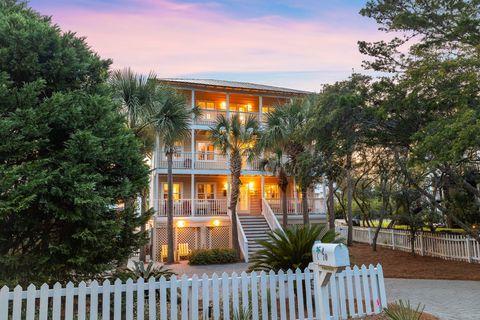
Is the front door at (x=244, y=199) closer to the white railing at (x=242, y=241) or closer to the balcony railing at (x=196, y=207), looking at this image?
the balcony railing at (x=196, y=207)

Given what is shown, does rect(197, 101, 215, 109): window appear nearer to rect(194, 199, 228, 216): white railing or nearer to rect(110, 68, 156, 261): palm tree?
rect(194, 199, 228, 216): white railing

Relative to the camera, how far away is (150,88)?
502 inches

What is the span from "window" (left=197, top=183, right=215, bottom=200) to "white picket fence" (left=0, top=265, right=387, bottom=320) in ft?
56.3

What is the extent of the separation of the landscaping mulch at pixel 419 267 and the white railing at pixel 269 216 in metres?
4.72

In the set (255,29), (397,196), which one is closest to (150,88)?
(255,29)

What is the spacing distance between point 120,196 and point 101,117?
60.9 inches

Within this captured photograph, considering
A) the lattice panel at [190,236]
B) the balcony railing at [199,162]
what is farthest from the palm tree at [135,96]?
the balcony railing at [199,162]

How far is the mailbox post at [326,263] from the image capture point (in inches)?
201

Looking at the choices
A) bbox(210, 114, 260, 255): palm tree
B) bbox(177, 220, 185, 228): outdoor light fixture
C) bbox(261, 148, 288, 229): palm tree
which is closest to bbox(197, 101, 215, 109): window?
bbox(210, 114, 260, 255): palm tree

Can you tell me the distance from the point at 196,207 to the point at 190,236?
5.93ft

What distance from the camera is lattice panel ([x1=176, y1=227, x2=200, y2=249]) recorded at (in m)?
20.6

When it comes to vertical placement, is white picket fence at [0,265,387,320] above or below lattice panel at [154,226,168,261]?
above

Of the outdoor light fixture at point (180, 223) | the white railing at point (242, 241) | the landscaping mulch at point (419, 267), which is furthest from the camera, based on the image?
the outdoor light fixture at point (180, 223)

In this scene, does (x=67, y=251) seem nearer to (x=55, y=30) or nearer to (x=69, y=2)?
(x=55, y=30)
